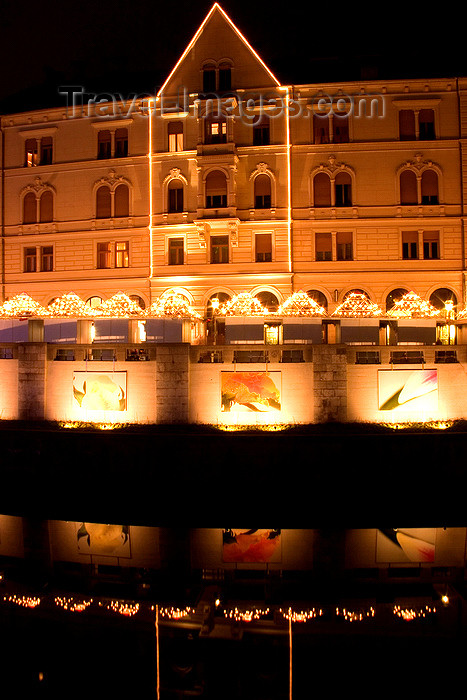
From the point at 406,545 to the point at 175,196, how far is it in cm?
2970

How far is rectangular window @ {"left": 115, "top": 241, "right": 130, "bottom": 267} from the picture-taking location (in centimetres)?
4106

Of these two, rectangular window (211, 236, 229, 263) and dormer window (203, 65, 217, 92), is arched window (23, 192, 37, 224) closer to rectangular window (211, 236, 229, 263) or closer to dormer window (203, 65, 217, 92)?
rectangular window (211, 236, 229, 263)

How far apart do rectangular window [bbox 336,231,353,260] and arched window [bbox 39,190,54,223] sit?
19408mm

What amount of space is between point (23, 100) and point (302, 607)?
43.3m

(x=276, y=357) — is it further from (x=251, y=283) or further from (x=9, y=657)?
(x=251, y=283)

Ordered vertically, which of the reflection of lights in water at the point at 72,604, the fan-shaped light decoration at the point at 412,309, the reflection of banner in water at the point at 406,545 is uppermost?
the fan-shaped light decoration at the point at 412,309

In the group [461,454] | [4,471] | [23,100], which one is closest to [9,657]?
[4,471]

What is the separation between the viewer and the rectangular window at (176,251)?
132ft

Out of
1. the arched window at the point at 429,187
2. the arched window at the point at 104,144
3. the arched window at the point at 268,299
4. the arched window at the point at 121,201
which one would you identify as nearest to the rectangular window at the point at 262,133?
the arched window at the point at 121,201

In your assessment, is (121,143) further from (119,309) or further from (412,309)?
(412,309)

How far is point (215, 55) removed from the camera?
3988cm

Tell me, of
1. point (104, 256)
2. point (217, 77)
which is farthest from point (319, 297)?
point (217, 77)

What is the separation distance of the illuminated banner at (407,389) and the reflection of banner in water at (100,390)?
868 centimetres

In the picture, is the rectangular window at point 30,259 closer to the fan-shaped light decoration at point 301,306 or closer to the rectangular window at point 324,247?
the rectangular window at point 324,247
